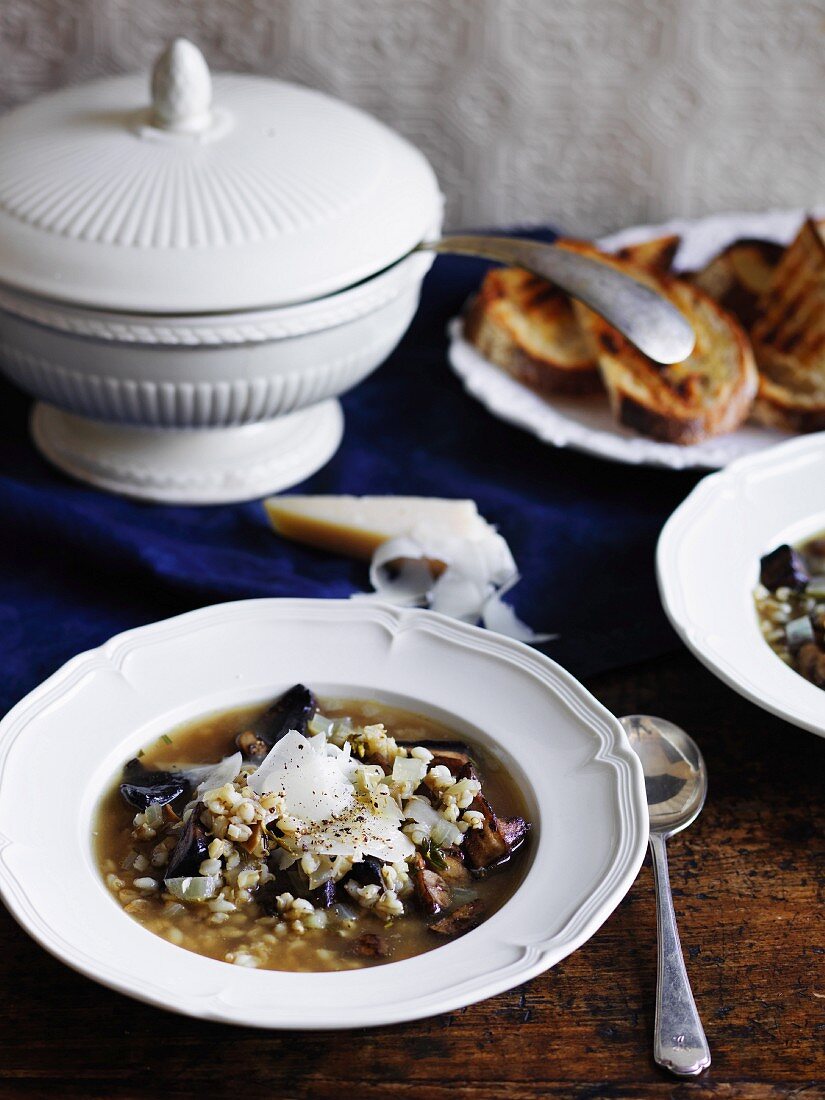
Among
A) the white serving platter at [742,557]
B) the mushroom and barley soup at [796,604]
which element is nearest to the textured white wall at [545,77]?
the white serving platter at [742,557]

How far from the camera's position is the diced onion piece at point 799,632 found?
122 cm

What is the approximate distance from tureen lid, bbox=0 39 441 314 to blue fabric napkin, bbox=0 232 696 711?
287 mm

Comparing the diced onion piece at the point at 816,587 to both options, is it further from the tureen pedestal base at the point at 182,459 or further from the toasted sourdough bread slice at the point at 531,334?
the tureen pedestal base at the point at 182,459

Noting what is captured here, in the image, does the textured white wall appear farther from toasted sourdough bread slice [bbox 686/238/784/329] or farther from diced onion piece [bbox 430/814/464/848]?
diced onion piece [bbox 430/814/464/848]

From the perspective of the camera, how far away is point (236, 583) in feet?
4.41

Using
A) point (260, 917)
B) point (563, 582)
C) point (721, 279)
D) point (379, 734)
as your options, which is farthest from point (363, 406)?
point (260, 917)

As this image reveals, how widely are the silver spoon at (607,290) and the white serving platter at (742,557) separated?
0.17 metres

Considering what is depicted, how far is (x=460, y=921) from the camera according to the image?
0.92 m

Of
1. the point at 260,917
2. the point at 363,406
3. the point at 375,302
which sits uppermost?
the point at 375,302

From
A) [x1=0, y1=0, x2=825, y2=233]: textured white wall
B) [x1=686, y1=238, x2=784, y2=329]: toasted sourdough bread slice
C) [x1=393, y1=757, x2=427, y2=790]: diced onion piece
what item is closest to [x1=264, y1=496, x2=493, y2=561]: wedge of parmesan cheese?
[x1=393, y1=757, x2=427, y2=790]: diced onion piece

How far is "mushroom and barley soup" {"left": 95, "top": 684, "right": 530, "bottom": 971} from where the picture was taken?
92 cm

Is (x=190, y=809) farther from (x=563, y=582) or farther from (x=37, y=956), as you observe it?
(x=563, y=582)

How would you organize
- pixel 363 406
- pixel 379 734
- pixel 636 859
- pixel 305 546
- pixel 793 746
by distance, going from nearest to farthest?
pixel 636 859 < pixel 379 734 < pixel 793 746 < pixel 305 546 < pixel 363 406

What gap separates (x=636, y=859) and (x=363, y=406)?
99 cm
